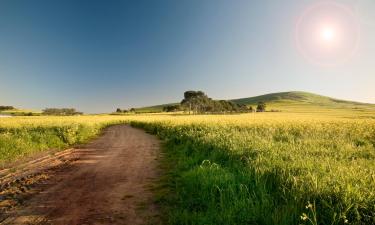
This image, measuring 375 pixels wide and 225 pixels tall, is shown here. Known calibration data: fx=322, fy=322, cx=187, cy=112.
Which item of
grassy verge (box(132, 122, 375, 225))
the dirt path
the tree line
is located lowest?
the dirt path

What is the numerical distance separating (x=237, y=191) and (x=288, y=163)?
Result: 186cm

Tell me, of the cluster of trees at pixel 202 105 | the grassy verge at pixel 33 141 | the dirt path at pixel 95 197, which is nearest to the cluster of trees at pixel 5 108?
the cluster of trees at pixel 202 105

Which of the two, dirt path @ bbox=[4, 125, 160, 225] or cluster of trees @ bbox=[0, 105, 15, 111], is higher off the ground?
cluster of trees @ bbox=[0, 105, 15, 111]

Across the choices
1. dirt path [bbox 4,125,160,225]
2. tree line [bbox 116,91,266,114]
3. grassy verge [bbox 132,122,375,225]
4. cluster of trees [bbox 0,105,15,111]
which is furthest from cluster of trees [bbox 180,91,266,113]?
grassy verge [bbox 132,122,375,225]

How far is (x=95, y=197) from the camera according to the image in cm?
885

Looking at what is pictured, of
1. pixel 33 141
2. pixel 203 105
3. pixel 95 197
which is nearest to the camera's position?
pixel 95 197

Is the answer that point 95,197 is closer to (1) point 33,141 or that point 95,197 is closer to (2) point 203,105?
(1) point 33,141

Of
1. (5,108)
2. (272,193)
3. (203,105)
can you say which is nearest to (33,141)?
(272,193)

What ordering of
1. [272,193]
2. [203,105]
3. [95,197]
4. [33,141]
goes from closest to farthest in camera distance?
[272,193] < [95,197] < [33,141] < [203,105]

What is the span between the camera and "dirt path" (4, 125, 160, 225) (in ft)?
23.6

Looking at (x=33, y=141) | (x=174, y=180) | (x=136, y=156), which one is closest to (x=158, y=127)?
(x=33, y=141)

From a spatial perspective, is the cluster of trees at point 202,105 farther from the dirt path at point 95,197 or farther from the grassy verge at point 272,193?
the grassy verge at point 272,193

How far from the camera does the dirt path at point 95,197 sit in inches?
283

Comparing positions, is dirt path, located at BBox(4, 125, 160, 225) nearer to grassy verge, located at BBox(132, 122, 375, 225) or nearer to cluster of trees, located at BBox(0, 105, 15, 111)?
grassy verge, located at BBox(132, 122, 375, 225)
